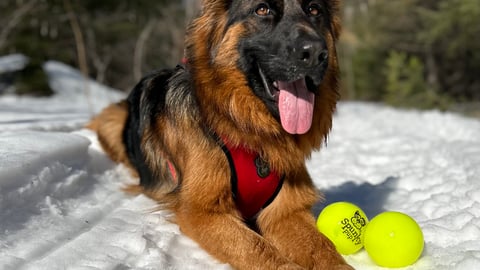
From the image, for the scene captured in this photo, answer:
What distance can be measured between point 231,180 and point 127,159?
2.11 m

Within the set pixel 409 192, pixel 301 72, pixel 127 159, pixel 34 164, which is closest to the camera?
pixel 301 72

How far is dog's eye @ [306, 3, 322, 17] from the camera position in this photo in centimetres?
330

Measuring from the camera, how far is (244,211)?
3.38 m

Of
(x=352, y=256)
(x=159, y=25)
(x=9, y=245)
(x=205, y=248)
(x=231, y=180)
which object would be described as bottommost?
(x=159, y=25)

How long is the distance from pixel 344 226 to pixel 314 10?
5.12 ft

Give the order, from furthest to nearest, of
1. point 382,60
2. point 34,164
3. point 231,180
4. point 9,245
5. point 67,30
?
point 382,60 < point 67,30 < point 34,164 < point 231,180 < point 9,245

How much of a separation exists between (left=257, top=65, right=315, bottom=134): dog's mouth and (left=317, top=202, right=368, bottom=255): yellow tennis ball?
1.98 feet

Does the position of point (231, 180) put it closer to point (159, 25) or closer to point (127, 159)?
point (127, 159)

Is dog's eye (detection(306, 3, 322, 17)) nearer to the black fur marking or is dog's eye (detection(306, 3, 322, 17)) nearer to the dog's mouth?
the dog's mouth

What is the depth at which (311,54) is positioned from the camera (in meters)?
2.76

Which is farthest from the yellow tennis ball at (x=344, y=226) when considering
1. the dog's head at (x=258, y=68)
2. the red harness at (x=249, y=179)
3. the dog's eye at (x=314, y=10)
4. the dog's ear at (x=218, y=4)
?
the dog's ear at (x=218, y=4)

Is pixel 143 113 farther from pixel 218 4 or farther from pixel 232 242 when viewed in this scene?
pixel 232 242

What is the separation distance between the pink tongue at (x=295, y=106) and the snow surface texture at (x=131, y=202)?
33.7 inches

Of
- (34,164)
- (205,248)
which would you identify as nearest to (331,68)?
(205,248)
